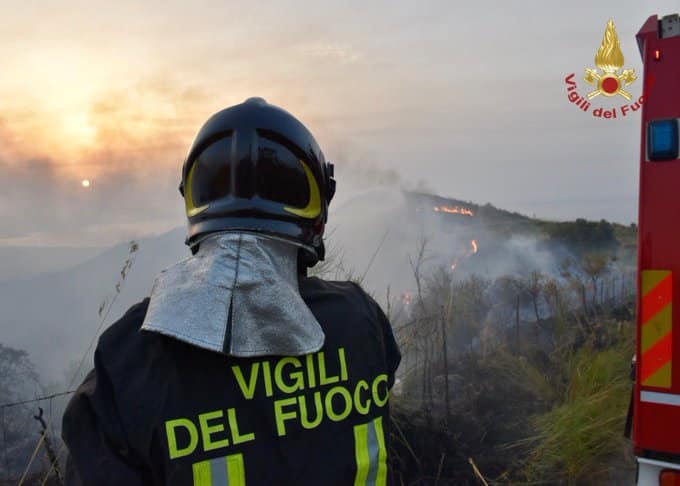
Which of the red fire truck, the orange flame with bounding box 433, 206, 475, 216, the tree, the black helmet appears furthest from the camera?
the orange flame with bounding box 433, 206, 475, 216

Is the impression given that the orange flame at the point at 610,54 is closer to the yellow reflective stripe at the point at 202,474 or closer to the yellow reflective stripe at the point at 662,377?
the yellow reflective stripe at the point at 662,377

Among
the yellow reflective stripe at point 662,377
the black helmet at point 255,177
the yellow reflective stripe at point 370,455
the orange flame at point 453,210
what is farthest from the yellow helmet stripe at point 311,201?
the orange flame at point 453,210

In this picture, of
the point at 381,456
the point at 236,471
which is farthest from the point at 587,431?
the point at 236,471

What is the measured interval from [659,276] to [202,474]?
1755mm

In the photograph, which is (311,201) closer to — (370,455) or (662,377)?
(370,455)

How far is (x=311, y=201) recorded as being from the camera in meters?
1.68

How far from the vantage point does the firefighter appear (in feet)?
3.89

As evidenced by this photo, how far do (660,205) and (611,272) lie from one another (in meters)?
5.56

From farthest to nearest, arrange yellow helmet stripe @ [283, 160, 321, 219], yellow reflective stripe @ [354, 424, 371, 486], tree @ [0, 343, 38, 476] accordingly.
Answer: tree @ [0, 343, 38, 476] → yellow helmet stripe @ [283, 160, 321, 219] → yellow reflective stripe @ [354, 424, 371, 486]

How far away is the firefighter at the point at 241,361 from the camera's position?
1186 mm

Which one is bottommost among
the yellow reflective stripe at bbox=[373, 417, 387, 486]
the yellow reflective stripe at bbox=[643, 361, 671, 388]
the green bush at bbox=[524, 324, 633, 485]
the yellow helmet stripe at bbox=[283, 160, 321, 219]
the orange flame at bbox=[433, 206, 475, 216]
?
the green bush at bbox=[524, 324, 633, 485]

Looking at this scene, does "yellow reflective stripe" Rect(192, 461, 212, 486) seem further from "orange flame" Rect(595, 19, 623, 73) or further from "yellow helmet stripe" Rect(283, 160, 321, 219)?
"orange flame" Rect(595, 19, 623, 73)

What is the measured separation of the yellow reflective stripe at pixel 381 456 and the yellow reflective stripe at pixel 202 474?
0.46 meters

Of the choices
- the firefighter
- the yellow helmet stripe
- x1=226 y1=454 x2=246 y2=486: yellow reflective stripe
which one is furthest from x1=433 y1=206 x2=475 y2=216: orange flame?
x1=226 y1=454 x2=246 y2=486: yellow reflective stripe
